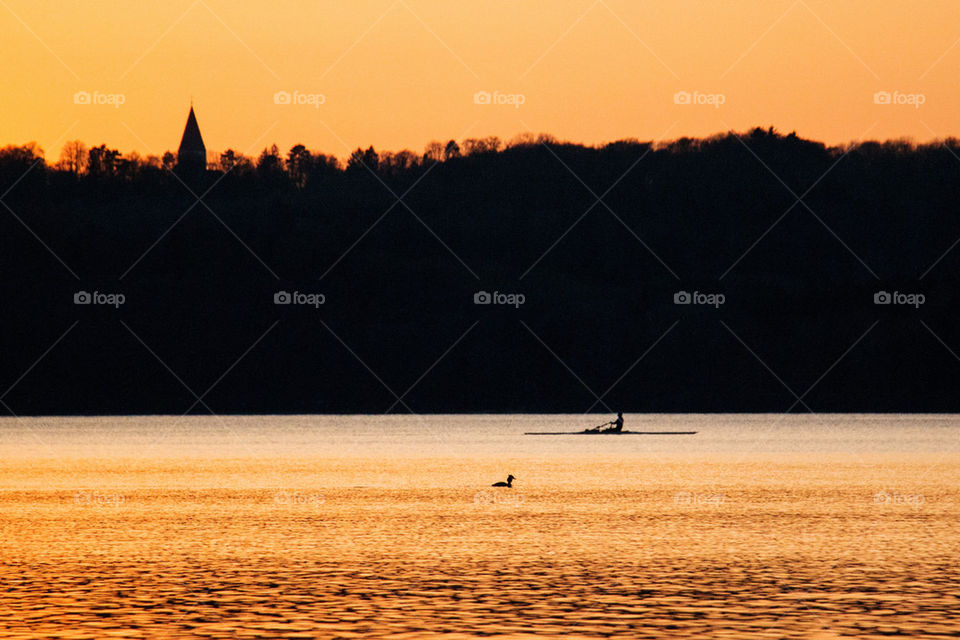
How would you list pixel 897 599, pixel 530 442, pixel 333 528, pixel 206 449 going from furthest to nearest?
1. pixel 530 442
2. pixel 206 449
3. pixel 333 528
4. pixel 897 599

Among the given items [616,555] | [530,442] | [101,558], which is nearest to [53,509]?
[101,558]

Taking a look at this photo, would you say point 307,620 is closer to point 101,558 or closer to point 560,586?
point 560,586

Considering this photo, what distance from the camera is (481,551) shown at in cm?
4956

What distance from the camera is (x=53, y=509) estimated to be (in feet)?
228

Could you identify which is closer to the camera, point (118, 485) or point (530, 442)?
point (118, 485)

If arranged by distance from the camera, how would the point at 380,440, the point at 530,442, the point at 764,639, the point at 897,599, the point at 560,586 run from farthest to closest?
the point at 380,440
the point at 530,442
the point at 560,586
the point at 897,599
the point at 764,639

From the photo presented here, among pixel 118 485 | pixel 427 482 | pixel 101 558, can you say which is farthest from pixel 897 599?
pixel 118 485

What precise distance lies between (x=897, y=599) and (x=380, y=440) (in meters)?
133

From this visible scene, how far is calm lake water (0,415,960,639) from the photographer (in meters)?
34.8

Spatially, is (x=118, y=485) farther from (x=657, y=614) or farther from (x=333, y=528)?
(x=657, y=614)

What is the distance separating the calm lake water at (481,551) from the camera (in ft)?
114

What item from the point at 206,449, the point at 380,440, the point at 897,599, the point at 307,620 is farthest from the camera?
the point at 380,440

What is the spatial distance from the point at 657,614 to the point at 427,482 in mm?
55258

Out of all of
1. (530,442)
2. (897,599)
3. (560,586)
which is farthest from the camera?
(530,442)
